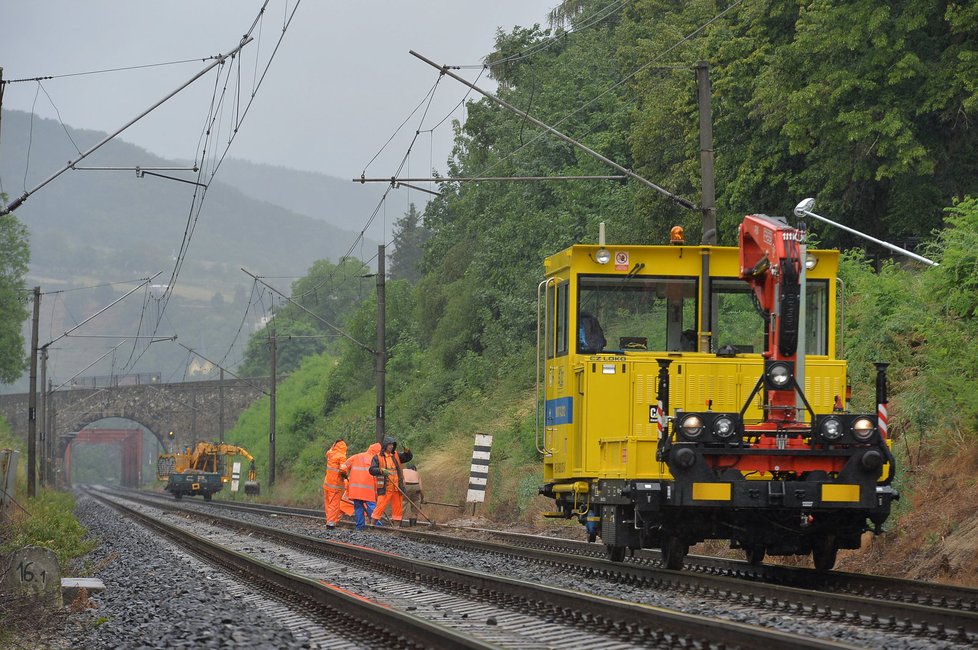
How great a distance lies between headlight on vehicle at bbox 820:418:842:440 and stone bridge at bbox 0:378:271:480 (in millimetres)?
86355

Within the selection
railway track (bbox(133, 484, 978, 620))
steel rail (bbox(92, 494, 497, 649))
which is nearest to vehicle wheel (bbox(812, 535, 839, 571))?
railway track (bbox(133, 484, 978, 620))

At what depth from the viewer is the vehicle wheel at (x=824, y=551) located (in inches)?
512

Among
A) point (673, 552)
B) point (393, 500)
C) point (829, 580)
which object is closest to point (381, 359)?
point (393, 500)

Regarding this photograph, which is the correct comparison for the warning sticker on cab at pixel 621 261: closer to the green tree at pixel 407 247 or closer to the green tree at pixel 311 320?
the green tree at pixel 311 320

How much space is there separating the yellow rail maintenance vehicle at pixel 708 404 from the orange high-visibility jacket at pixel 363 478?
9901 millimetres

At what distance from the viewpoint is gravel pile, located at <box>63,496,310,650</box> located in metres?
9.52

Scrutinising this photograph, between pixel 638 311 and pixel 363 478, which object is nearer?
pixel 638 311

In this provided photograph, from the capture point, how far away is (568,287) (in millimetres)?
14617

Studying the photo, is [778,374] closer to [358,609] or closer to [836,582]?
[836,582]

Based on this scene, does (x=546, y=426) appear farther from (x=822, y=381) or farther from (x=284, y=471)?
(x=284, y=471)

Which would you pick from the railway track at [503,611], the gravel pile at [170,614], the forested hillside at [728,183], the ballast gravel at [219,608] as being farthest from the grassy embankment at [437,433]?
the railway track at [503,611]

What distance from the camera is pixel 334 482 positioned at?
92.8 feet

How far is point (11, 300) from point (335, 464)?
55.8 metres

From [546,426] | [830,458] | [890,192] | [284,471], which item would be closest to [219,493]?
[284,471]
